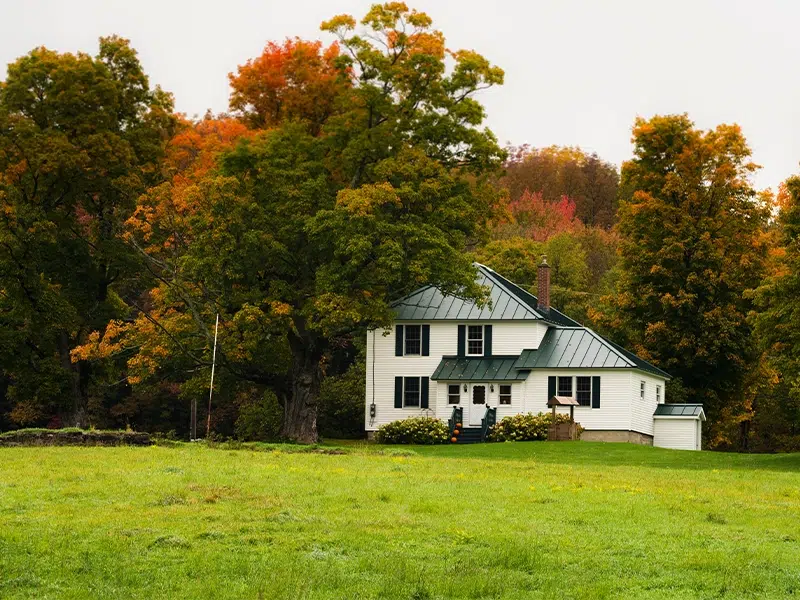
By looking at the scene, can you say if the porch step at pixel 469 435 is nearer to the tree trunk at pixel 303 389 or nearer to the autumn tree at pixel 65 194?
the tree trunk at pixel 303 389

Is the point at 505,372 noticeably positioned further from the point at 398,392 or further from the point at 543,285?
the point at 543,285

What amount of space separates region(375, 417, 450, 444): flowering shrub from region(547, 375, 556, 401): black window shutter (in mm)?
4473

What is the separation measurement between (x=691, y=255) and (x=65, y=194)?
26.6m

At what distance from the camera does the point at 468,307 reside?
54125 mm

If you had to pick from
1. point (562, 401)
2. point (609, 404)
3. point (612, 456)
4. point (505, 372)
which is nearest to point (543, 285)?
point (505, 372)

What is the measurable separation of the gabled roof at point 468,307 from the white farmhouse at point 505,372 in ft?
0.14

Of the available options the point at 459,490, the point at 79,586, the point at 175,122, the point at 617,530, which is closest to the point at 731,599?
the point at 617,530

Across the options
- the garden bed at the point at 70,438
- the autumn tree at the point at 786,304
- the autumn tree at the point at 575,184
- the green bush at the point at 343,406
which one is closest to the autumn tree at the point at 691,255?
the green bush at the point at 343,406

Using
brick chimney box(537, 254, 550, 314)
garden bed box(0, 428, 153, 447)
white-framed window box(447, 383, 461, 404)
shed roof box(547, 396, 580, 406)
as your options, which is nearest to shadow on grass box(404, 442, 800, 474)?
shed roof box(547, 396, 580, 406)

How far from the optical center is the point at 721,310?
178 feet

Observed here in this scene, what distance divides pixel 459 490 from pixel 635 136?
38148mm

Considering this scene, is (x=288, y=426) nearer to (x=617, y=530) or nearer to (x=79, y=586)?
(x=617, y=530)

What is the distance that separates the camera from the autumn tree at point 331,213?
4550 centimetres

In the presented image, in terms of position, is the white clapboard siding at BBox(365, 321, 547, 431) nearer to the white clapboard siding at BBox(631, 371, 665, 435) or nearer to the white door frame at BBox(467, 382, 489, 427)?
the white door frame at BBox(467, 382, 489, 427)
